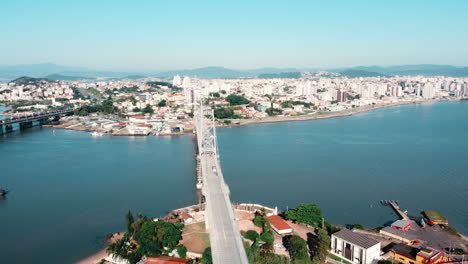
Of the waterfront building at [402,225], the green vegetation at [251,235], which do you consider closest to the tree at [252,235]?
the green vegetation at [251,235]

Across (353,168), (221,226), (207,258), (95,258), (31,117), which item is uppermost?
(221,226)

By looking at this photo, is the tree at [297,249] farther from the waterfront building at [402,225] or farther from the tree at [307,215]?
the waterfront building at [402,225]

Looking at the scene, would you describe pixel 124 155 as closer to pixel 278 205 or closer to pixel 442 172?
pixel 278 205

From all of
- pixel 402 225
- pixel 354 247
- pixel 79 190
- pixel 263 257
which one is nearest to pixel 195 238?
pixel 263 257

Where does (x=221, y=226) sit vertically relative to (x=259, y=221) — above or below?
above

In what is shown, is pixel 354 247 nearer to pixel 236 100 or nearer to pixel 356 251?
pixel 356 251

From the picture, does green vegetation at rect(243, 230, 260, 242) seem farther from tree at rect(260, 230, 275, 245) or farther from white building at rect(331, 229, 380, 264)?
white building at rect(331, 229, 380, 264)
